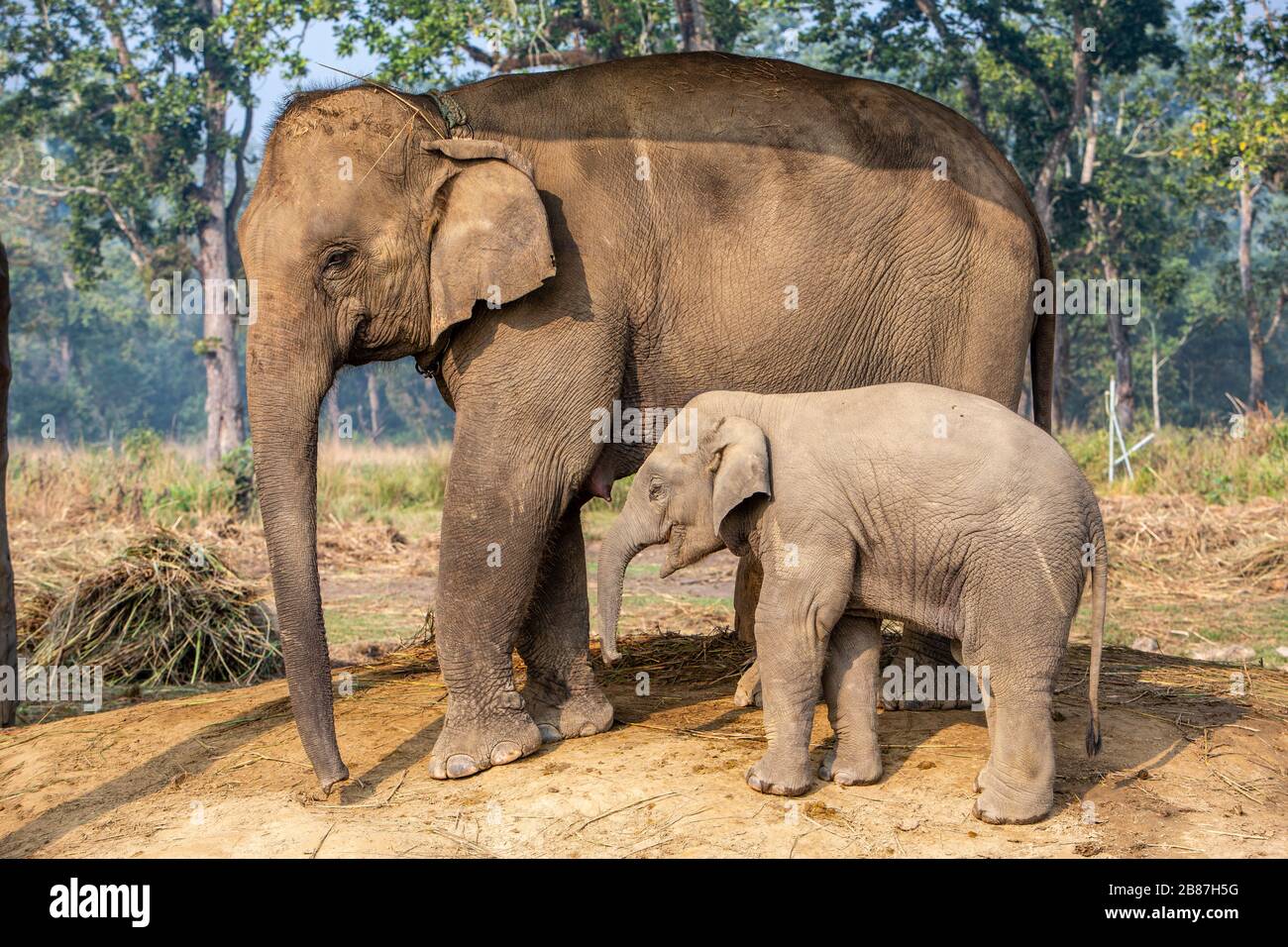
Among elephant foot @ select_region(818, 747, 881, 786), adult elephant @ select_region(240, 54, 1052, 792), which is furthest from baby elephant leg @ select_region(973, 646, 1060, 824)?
adult elephant @ select_region(240, 54, 1052, 792)

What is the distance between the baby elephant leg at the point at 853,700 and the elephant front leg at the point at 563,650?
1.23 metres

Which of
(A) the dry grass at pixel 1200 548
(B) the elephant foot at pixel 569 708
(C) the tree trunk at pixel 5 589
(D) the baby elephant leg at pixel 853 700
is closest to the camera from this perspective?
(D) the baby elephant leg at pixel 853 700

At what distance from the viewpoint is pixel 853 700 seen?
5.40 metres

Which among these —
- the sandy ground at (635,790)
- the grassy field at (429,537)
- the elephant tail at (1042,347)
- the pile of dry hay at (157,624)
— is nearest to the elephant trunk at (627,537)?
the sandy ground at (635,790)

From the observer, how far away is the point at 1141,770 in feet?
18.3

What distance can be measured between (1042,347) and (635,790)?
3130 millimetres

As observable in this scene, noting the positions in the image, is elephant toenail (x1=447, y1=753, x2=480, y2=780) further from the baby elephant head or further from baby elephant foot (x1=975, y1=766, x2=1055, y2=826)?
baby elephant foot (x1=975, y1=766, x2=1055, y2=826)

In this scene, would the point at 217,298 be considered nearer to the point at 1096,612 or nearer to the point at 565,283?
the point at 565,283

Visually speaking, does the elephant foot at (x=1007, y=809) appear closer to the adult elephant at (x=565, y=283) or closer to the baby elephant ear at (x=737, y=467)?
the baby elephant ear at (x=737, y=467)

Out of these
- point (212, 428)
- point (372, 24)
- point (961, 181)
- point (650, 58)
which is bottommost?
point (212, 428)

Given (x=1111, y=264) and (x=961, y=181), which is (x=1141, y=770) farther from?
(x=1111, y=264)

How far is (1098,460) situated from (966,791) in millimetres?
15741

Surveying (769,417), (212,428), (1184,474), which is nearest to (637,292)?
(769,417)

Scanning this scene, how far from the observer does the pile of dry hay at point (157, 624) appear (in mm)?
9500
